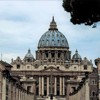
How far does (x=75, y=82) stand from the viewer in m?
189

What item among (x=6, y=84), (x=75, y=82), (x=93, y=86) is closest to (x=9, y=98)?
(x=6, y=84)

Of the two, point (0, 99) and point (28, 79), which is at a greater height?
point (28, 79)

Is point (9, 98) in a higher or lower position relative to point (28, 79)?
lower

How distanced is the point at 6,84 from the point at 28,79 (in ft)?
433

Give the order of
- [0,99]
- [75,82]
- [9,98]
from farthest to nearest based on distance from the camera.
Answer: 1. [75,82]
2. [9,98]
3. [0,99]

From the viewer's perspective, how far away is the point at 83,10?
20047 mm

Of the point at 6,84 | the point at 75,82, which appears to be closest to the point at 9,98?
the point at 6,84

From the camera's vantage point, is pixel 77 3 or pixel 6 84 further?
pixel 6 84

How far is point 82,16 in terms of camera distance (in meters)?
20.2

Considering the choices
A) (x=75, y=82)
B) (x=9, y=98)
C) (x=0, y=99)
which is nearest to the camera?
(x=0, y=99)

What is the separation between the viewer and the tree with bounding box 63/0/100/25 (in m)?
19.7

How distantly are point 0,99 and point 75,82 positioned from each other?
416 ft

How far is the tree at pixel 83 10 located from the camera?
19.7 metres

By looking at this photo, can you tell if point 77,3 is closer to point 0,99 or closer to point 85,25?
point 85,25
